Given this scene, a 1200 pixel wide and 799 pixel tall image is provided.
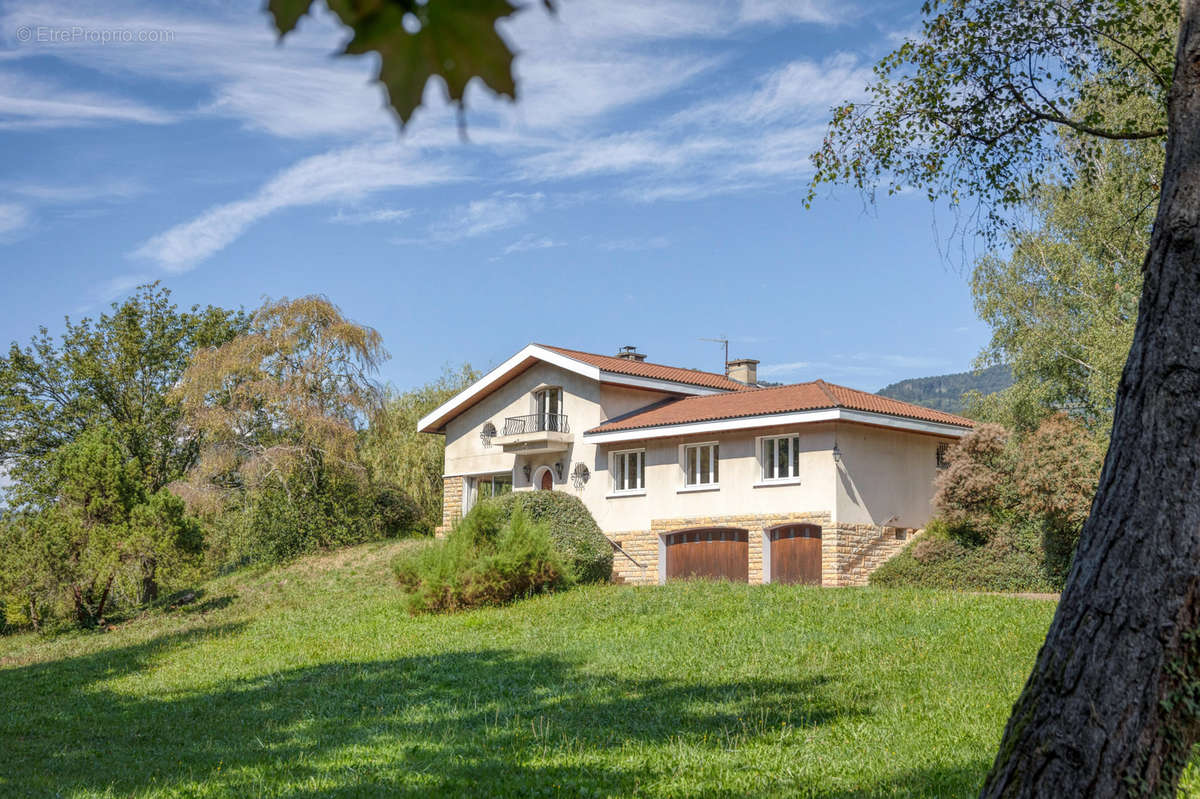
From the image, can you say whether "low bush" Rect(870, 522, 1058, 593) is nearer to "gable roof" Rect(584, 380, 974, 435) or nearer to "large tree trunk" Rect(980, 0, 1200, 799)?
"gable roof" Rect(584, 380, 974, 435)

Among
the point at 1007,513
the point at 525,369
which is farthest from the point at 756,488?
the point at 525,369

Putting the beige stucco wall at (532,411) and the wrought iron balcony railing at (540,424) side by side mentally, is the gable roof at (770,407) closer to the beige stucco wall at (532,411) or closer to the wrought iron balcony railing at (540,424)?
the beige stucco wall at (532,411)

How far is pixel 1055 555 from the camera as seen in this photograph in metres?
22.1

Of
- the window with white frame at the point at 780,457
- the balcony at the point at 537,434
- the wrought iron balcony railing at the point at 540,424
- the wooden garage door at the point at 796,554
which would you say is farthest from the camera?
the wrought iron balcony railing at the point at 540,424

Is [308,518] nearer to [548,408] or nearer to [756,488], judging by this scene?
[548,408]

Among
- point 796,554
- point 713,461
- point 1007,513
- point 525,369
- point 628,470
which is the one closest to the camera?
point 1007,513

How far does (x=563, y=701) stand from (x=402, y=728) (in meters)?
1.90

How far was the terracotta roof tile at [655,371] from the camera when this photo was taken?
107 feet

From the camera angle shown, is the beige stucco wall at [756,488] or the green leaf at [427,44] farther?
the beige stucco wall at [756,488]

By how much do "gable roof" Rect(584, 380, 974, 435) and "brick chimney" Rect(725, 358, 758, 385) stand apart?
5213 millimetres

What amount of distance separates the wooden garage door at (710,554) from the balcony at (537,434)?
16.4 ft

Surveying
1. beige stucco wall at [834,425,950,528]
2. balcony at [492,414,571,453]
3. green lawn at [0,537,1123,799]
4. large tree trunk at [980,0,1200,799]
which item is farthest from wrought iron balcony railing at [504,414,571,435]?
large tree trunk at [980,0,1200,799]

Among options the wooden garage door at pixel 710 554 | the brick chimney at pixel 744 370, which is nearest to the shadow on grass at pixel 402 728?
the wooden garage door at pixel 710 554

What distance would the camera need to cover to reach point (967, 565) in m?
23.6
